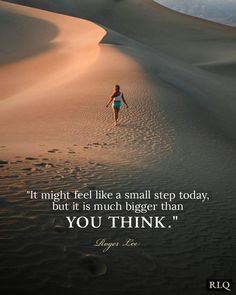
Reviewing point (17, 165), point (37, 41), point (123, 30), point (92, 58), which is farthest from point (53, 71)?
point (123, 30)

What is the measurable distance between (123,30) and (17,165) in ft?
166

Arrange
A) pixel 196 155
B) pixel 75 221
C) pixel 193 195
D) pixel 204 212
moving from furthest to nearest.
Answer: pixel 196 155 → pixel 193 195 → pixel 204 212 → pixel 75 221

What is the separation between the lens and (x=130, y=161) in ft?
31.7

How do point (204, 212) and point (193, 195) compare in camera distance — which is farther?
point (193, 195)

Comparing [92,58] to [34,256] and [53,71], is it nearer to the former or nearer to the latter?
[53,71]

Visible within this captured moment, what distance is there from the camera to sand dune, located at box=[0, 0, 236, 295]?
17.2 feet

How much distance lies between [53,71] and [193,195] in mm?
17505

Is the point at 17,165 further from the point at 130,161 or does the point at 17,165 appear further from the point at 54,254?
the point at 54,254

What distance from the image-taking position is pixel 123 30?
55938mm

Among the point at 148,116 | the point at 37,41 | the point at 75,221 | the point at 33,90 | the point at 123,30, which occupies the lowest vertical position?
the point at 75,221

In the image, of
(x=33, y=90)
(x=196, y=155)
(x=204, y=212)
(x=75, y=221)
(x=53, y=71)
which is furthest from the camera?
(x=53, y=71)

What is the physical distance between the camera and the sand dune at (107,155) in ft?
17.2

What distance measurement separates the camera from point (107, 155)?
1001 centimetres

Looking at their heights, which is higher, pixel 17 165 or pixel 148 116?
pixel 148 116
